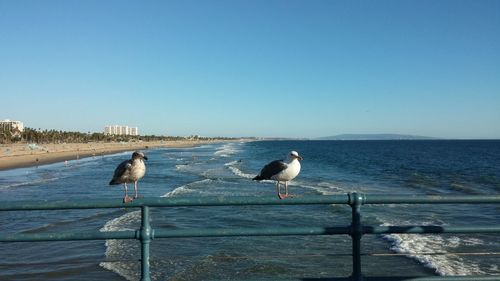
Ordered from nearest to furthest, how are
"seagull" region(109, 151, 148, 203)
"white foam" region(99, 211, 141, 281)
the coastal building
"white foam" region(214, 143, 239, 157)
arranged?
"seagull" region(109, 151, 148, 203), "white foam" region(99, 211, 141, 281), "white foam" region(214, 143, 239, 157), the coastal building

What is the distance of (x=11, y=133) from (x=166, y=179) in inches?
3969

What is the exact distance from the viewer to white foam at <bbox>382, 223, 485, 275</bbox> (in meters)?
9.68

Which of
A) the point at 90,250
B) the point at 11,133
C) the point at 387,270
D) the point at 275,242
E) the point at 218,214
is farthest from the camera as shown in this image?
the point at 11,133

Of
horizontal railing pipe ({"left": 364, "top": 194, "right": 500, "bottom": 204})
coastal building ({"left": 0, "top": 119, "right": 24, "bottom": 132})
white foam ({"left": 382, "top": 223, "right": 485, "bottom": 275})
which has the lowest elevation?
white foam ({"left": 382, "top": 223, "right": 485, "bottom": 275})

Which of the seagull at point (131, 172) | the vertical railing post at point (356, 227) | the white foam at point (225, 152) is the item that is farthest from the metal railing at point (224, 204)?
the white foam at point (225, 152)

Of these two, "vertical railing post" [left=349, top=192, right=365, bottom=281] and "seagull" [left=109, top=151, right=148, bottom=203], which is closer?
"vertical railing post" [left=349, top=192, right=365, bottom=281]

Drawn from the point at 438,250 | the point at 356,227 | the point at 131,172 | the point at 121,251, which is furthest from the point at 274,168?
the point at 438,250

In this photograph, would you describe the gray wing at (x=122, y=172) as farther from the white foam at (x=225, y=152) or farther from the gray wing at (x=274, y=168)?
the white foam at (x=225, y=152)

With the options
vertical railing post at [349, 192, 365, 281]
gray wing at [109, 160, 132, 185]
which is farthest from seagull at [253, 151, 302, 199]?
vertical railing post at [349, 192, 365, 281]

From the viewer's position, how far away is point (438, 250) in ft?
37.8

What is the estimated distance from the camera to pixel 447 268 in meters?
9.80

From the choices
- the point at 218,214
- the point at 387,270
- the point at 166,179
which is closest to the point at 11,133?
the point at 166,179

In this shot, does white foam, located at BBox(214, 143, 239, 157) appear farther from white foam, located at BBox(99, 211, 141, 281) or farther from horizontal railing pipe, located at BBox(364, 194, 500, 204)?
horizontal railing pipe, located at BBox(364, 194, 500, 204)

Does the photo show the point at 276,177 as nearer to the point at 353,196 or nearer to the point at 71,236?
the point at 353,196
